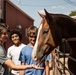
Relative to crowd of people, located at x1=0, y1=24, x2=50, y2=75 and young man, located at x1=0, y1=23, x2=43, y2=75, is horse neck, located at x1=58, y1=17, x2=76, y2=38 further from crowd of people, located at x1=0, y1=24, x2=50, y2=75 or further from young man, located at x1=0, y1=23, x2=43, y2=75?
young man, located at x1=0, y1=23, x2=43, y2=75

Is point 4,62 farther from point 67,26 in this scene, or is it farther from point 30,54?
point 67,26

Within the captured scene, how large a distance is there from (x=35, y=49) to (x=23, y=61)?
1.20ft

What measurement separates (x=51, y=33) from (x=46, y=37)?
0.09m

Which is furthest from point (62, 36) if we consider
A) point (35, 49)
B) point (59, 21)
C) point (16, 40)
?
point (16, 40)

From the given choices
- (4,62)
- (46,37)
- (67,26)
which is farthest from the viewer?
(67,26)

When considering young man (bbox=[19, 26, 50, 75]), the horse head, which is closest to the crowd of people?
young man (bbox=[19, 26, 50, 75])

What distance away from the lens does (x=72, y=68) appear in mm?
3721

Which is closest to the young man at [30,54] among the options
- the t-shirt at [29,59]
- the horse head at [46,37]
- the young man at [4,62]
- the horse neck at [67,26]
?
the t-shirt at [29,59]

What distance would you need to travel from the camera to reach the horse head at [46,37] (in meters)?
3.34

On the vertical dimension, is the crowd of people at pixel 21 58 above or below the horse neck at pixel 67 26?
below

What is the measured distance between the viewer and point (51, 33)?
344 centimetres

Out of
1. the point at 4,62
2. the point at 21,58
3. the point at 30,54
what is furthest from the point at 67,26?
the point at 4,62

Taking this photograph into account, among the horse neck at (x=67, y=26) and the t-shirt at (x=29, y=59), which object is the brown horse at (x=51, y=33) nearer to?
the horse neck at (x=67, y=26)

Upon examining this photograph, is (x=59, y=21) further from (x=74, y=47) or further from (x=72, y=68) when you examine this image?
(x=72, y=68)
